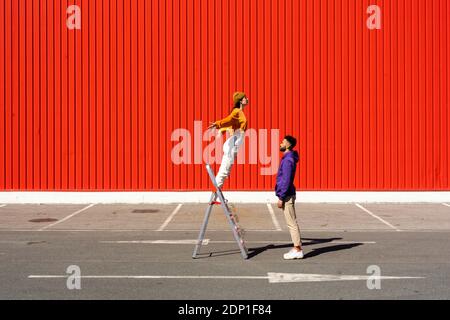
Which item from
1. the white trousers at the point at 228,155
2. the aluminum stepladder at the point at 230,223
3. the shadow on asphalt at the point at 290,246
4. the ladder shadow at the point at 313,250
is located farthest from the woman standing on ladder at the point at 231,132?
the ladder shadow at the point at 313,250

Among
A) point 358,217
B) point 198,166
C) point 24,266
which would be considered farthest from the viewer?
point 198,166

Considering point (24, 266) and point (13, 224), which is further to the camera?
point (13, 224)

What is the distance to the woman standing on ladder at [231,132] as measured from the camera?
409 inches

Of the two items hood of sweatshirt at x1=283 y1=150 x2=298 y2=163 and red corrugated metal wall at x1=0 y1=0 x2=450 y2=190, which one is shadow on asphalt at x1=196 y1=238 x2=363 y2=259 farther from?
red corrugated metal wall at x1=0 y1=0 x2=450 y2=190

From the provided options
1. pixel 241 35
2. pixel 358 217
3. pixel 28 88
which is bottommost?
pixel 358 217

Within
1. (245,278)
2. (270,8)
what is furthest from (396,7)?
(245,278)

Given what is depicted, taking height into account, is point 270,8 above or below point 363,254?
above

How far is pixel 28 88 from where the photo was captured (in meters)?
19.8

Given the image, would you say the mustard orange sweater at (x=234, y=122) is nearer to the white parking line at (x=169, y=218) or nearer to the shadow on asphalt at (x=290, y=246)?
the shadow on asphalt at (x=290, y=246)

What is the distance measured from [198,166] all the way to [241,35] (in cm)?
410

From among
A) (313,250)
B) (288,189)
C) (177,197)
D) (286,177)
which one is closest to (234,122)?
(286,177)

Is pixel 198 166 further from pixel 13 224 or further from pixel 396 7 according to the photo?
pixel 396 7

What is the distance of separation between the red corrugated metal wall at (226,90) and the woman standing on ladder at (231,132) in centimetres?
917

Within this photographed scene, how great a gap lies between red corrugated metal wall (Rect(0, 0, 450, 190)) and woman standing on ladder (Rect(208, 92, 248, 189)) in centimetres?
917
